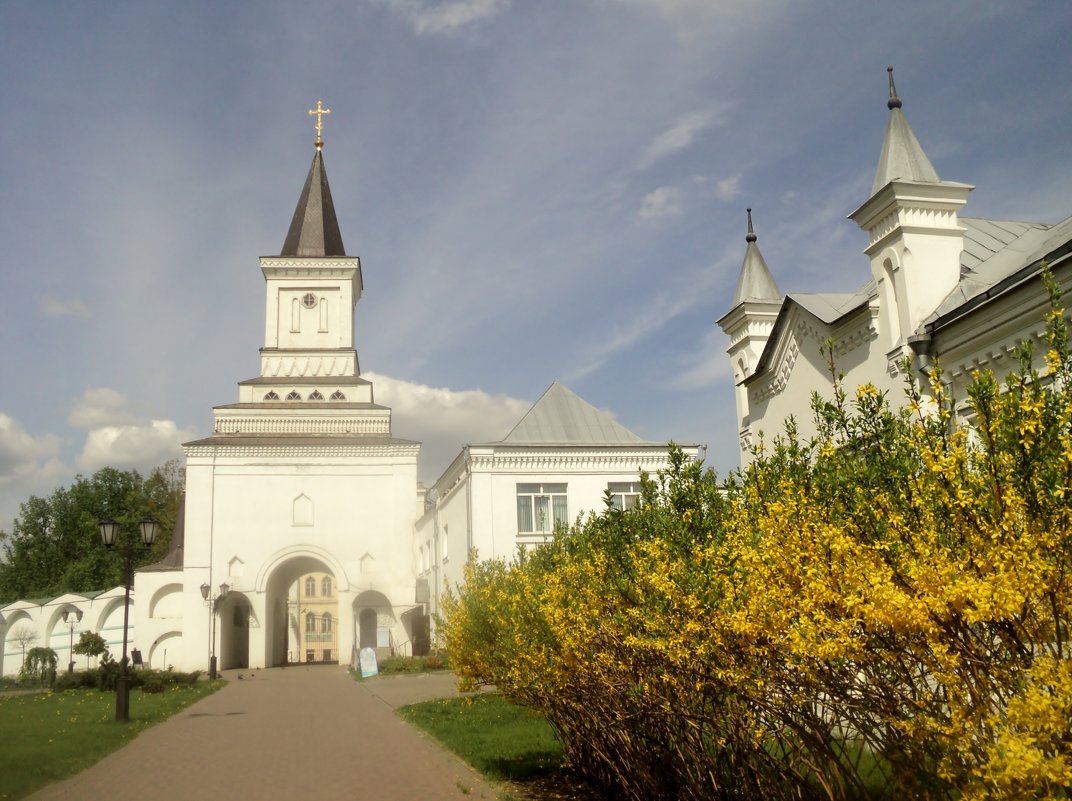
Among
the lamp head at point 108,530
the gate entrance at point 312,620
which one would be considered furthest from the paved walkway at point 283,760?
the gate entrance at point 312,620

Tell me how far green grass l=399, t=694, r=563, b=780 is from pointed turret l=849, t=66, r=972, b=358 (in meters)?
6.91

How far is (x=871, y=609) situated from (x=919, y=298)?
8.79 meters

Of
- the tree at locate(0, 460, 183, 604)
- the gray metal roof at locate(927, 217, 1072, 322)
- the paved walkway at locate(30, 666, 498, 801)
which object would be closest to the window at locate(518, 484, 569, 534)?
the paved walkway at locate(30, 666, 498, 801)

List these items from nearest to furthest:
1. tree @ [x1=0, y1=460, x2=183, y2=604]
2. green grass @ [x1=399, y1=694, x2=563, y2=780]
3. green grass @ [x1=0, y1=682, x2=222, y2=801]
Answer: green grass @ [x1=0, y1=682, x2=222, y2=801] → green grass @ [x1=399, y1=694, x2=563, y2=780] → tree @ [x1=0, y1=460, x2=183, y2=604]

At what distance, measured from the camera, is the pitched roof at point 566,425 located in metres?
33.2

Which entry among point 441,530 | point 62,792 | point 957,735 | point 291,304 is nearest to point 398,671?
point 441,530

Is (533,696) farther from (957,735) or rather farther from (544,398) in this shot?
(544,398)

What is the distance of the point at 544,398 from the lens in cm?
3531

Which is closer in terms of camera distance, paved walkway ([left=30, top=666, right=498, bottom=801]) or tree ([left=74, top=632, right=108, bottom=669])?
paved walkway ([left=30, top=666, right=498, bottom=801])

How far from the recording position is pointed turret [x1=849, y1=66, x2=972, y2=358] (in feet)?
38.5

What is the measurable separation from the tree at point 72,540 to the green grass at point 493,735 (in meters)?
41.8

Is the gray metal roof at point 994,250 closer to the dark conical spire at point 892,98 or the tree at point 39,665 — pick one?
the dark conical spire at point 892,98

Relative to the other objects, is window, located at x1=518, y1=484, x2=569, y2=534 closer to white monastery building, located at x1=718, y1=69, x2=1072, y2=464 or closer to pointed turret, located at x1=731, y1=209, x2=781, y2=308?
pointed turret, located at x1=731, y1=209, x2=781, y2=308

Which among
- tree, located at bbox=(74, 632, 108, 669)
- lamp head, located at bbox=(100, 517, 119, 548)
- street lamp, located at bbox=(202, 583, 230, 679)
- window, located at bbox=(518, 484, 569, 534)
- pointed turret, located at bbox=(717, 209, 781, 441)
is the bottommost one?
tree, located at bbox=(74, 632, 108, 669)
